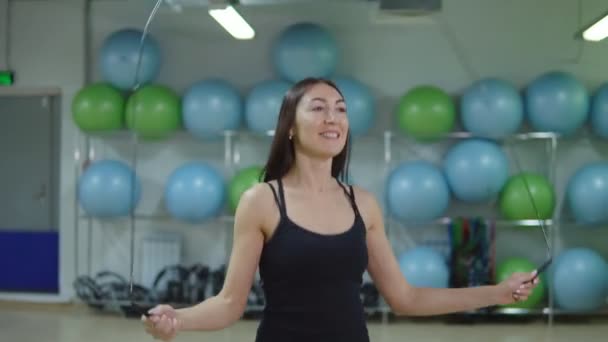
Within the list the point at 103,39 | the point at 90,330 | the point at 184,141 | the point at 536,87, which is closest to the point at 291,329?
the point at 90,330

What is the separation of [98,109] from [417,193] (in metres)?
2.93

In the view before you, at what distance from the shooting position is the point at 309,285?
1.50m

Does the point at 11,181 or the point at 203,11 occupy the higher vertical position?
the point at 203,11

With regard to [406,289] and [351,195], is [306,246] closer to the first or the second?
[351,195]

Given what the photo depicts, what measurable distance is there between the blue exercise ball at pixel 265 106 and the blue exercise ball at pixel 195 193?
58 centimetres

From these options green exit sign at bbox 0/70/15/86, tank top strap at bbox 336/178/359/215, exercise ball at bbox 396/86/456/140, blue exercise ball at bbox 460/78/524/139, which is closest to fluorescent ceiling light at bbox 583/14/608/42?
blue exercise ball at bbox 460/78/524/139

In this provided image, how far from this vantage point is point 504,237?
6.74m

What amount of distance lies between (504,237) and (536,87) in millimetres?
1473

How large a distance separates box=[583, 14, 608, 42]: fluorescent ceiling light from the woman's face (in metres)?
4.47

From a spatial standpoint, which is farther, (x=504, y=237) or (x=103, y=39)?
(x=103, y=39)

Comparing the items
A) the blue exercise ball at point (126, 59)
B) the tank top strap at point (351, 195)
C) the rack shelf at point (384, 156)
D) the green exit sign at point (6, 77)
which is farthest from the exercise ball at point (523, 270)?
the green exit sign at point (6, 77)

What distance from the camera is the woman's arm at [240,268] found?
5.07 ft

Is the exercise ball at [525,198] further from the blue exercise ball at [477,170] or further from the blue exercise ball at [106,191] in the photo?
the blue exercise ball at [106,191]

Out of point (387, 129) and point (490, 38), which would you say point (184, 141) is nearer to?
point (387, 129)
